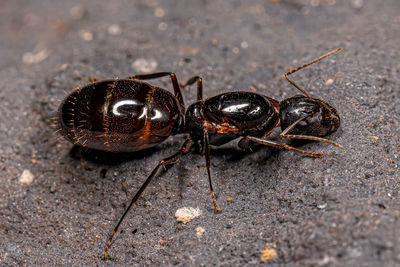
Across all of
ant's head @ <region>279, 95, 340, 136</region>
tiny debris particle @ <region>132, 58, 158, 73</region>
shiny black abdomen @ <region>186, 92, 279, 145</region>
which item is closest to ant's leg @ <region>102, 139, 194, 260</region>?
shiny black abdomen @ <region>186, 92, 279, 145</region>

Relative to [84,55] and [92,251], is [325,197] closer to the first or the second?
[92,251]

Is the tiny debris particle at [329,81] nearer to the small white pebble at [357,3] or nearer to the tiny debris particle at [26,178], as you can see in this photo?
the small white pebble at [357,3]

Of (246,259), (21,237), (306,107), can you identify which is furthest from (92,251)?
(306,107)

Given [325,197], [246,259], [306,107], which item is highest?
[306,107]

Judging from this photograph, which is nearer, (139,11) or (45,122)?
(45,122)

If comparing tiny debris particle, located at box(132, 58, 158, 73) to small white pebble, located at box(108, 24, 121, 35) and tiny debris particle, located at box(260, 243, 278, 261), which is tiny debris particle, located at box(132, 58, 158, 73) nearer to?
small white pebble, located at box(108, 24, 121, 35)

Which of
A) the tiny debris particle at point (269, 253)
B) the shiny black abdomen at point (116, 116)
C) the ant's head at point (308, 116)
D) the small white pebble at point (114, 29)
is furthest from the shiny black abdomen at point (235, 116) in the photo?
the small white pebble at point (114, 29)
